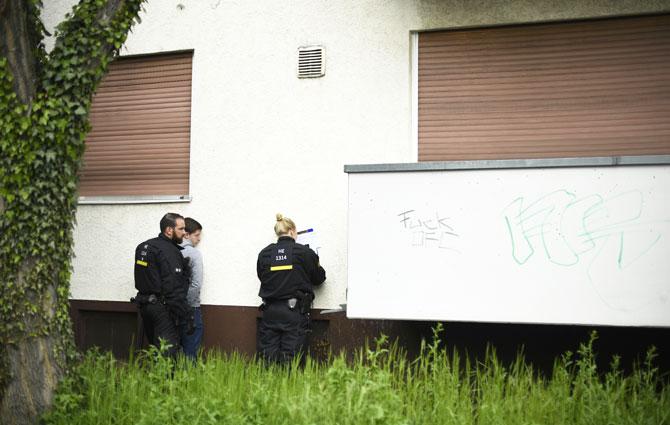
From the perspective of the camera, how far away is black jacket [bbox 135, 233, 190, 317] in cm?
787

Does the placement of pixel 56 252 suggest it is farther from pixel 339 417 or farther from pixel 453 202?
pixel 453 202

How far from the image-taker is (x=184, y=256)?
28.3 ft

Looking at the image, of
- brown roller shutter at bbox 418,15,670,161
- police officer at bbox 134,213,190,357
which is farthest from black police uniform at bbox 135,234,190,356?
brown roller shutter at bbox 418,15,670,161

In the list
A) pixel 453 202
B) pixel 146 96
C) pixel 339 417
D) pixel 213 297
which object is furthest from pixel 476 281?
pixel 146 96

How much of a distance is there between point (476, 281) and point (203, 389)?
90.6 inches

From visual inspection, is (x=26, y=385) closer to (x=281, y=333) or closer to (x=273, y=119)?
(x=281, y=333)

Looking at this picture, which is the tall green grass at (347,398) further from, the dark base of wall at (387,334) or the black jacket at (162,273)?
the black jacket at (162,273)

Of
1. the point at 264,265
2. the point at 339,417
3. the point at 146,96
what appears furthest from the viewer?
the point at 146,96

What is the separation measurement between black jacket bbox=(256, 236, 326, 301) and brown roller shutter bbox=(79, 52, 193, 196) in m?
1.94

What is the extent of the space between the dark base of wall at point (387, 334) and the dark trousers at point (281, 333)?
0.68m

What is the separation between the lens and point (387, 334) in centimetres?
802

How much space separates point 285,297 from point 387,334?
109 centimetres

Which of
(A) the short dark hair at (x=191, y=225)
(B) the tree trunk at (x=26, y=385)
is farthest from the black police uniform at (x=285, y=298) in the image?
(B) the tree trunk at (x=26, y=385)

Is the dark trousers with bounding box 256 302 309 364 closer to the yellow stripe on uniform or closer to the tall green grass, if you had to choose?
the yellow stripe on uniform
